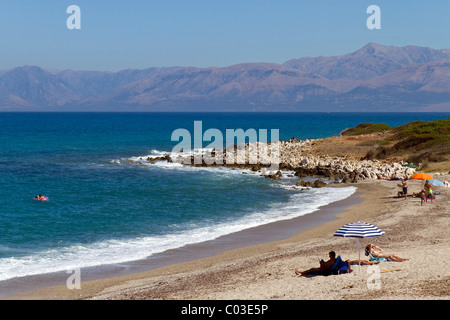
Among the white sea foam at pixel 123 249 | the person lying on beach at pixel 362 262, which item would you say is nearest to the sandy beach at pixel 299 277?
the person lying on beach at pixel 362 262

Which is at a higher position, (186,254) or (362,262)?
(362,262)

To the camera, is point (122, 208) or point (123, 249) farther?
point (122, 208)

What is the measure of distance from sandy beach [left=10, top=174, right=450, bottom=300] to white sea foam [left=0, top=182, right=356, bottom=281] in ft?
8.93

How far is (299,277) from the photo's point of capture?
1775 cm

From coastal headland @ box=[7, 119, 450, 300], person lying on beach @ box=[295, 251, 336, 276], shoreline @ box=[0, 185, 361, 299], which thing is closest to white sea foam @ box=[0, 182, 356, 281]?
shoreline @ box=[0, 185, 361, 299]

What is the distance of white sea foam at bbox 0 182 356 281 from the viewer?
2191 centimetres

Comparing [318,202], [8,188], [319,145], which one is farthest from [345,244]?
[319,145]

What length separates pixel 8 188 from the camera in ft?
140

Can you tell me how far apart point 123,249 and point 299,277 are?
33.7 ft

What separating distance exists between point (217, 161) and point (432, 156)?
82.1 feet

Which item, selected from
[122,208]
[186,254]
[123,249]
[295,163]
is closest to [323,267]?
[186,254]

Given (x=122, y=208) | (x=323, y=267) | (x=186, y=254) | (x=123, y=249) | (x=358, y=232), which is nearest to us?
(x=323, y=267)

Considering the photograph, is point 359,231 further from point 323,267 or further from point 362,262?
point 323,267
